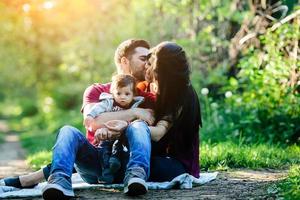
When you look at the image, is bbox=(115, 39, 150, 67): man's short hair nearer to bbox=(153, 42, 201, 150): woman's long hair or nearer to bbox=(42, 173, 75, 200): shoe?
bbox=(153, 42, 201, 150): woman's long hair

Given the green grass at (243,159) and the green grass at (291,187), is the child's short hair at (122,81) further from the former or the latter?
the green grass at (243,159)

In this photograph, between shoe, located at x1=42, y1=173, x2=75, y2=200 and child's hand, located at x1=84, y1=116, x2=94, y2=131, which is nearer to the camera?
shoe, located at x1=42, y1=173, x2=75, y2=200

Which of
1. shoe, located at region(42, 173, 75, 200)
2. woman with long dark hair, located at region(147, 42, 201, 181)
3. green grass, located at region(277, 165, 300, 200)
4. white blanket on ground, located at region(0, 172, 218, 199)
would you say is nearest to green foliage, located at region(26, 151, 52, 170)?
white blanket on ground, located at region(0, 172, 218, 199)

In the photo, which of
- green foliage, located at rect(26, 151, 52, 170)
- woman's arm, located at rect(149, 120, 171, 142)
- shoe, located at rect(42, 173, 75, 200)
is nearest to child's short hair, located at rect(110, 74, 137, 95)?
woman's arm, located at rect(149, 120, 171, 142)

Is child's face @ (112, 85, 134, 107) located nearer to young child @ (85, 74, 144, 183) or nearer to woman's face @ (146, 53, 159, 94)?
young child @ (85, 74, 144, 183)

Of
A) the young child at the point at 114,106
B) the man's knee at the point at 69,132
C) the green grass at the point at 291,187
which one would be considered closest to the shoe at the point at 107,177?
the young child at the point at 114,106

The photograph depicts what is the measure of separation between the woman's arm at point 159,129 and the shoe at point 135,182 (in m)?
0.44

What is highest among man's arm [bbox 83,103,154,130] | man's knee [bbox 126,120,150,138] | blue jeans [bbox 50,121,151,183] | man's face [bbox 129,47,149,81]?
man's face [bbox 129,47,149,81]

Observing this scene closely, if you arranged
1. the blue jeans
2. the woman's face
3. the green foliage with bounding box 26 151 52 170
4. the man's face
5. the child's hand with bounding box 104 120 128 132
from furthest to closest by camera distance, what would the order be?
the green foliage with bounding box 26 151 52 170 < the man's face < the woman's face < the child's hand with bounding box 104 120 128 132 < the blue jeans

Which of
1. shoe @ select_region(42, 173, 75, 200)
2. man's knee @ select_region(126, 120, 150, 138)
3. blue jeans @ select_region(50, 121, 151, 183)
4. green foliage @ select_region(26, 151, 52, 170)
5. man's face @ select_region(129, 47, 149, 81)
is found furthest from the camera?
green foliage @ select_region(26, 151, 52, 170)

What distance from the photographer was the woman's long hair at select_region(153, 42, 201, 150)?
495cm

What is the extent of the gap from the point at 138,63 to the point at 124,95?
20.2 inches

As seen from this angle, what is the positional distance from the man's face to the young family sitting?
278mm

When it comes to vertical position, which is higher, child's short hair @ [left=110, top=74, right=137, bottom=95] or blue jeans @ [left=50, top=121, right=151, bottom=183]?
child's short hair @ [left=110, top=74, right=137, bottom=95]
